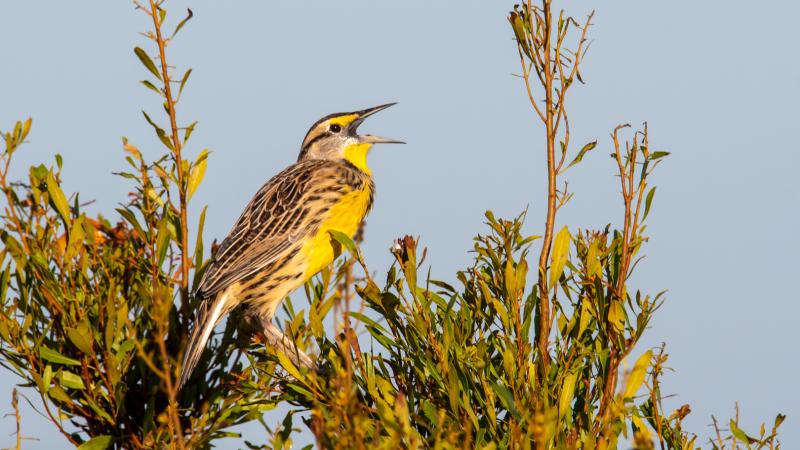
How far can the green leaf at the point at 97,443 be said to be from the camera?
3.36 metres

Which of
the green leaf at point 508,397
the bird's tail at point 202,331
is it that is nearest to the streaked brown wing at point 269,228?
the bird's tail at point 202,331

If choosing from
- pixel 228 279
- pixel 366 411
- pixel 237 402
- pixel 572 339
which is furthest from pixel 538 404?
pixel 228 279

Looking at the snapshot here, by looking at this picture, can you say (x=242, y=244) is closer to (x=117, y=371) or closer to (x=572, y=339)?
(x=117, y=371)

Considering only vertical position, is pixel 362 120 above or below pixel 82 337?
above

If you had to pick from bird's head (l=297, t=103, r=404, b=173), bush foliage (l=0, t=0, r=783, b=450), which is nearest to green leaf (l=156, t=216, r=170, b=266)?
bush foliage (l=0, t=0, r=783, b=450)

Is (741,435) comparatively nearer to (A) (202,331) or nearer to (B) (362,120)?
(A) (202,331)

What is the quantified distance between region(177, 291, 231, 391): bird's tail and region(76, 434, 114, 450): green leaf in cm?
27

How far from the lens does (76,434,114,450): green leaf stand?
3.36 m

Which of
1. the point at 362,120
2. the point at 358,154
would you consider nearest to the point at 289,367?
the point at 358,154

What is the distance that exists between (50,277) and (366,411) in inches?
45.3

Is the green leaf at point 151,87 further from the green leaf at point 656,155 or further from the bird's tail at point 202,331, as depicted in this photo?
the green leaf at point 656,155

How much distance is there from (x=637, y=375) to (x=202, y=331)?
1778mm

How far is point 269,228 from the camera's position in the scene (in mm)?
4852

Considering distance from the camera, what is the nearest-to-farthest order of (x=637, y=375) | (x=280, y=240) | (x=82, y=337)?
(x=637, y=375), (x=82, y=337), (x=280, y=240)
